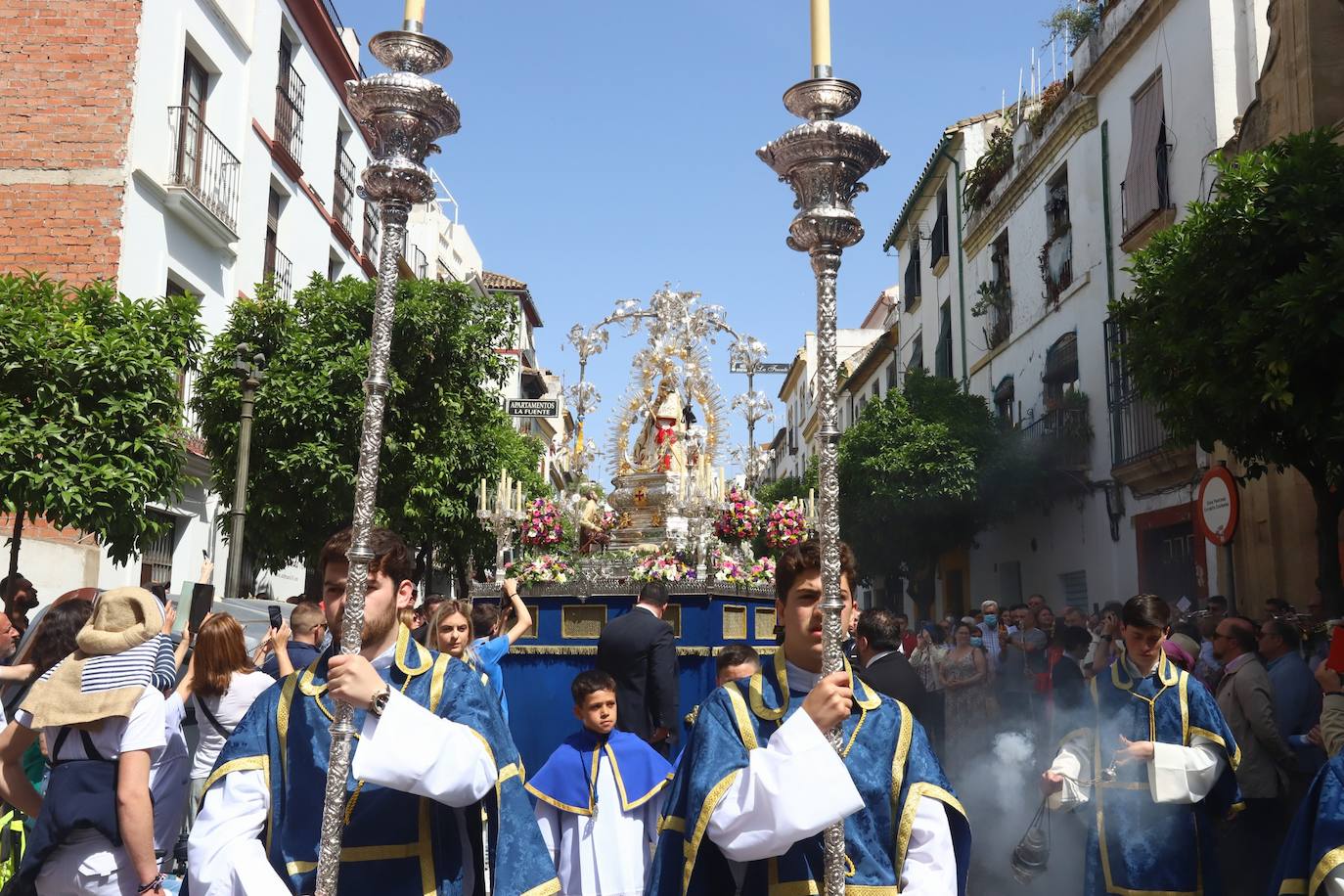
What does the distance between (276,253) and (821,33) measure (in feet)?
58.7

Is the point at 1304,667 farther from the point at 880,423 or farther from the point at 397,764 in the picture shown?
the point at 880,423

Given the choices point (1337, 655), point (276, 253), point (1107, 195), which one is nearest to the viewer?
point (1337, 655)

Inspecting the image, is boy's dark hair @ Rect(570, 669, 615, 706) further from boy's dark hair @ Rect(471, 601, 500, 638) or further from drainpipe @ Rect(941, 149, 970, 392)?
drainpipe @ Rect(941, 149, 970, 392)

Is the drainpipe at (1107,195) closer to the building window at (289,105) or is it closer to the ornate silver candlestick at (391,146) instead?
the building window at (289,105)

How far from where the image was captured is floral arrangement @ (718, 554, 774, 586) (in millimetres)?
9867

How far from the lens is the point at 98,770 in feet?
12.0

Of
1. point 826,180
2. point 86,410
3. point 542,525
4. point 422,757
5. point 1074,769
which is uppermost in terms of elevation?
point 86,410

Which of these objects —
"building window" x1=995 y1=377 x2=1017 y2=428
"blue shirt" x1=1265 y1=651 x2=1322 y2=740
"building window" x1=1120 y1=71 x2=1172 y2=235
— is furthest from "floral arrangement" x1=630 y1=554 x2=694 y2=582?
"building window" x1=995 y1=377 x2=1017 y2=428

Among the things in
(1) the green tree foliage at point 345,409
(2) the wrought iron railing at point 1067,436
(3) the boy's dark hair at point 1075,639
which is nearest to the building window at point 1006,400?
(2) the wrought iron railing at point 1067,436

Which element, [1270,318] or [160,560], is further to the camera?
[160,560]

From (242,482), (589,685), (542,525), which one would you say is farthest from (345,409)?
(589,685)

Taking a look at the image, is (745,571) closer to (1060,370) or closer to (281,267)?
(1060,370)

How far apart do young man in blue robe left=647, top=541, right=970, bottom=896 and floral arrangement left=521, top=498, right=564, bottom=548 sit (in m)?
7.65

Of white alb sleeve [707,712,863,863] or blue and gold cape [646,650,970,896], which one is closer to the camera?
white alb sleeve [707,712,863,863]
